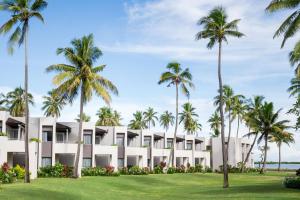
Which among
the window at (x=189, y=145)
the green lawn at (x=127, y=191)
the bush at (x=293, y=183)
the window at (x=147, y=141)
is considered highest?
the window at (x=147, y=141)

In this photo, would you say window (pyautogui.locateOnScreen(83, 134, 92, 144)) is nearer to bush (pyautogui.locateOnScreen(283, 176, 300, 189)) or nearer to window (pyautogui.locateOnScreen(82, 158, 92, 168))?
window (pyautogui.locateOnScreen(82, 158, 92, 168))

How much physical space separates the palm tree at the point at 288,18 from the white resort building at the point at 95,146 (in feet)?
83.9

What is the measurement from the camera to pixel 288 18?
30.5 metres

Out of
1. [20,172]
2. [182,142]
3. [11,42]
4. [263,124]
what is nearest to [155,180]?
[20,172]

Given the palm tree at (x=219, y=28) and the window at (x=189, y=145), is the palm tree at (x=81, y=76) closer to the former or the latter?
the palm tree at (x=219, y=28)

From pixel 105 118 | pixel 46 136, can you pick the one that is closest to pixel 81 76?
pixel 46 136

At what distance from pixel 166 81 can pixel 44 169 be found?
2650 centimetres

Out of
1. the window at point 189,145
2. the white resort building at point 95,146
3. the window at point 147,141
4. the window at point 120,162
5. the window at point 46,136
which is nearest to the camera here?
the white resort building at point 95,146

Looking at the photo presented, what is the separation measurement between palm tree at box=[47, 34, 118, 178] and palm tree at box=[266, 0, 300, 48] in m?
22.8

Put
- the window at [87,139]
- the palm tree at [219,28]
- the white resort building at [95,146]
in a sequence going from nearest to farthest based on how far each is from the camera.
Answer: the palm tree at [219,28]
the white resort building at [95,146]
the window at [87,139]

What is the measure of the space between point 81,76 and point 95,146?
12834mm

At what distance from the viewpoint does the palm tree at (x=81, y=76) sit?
48.5m

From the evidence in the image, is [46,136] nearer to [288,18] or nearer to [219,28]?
[219,28]

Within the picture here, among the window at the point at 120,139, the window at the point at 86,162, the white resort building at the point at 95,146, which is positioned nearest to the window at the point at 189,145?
the white resort building at the point at 95,146
